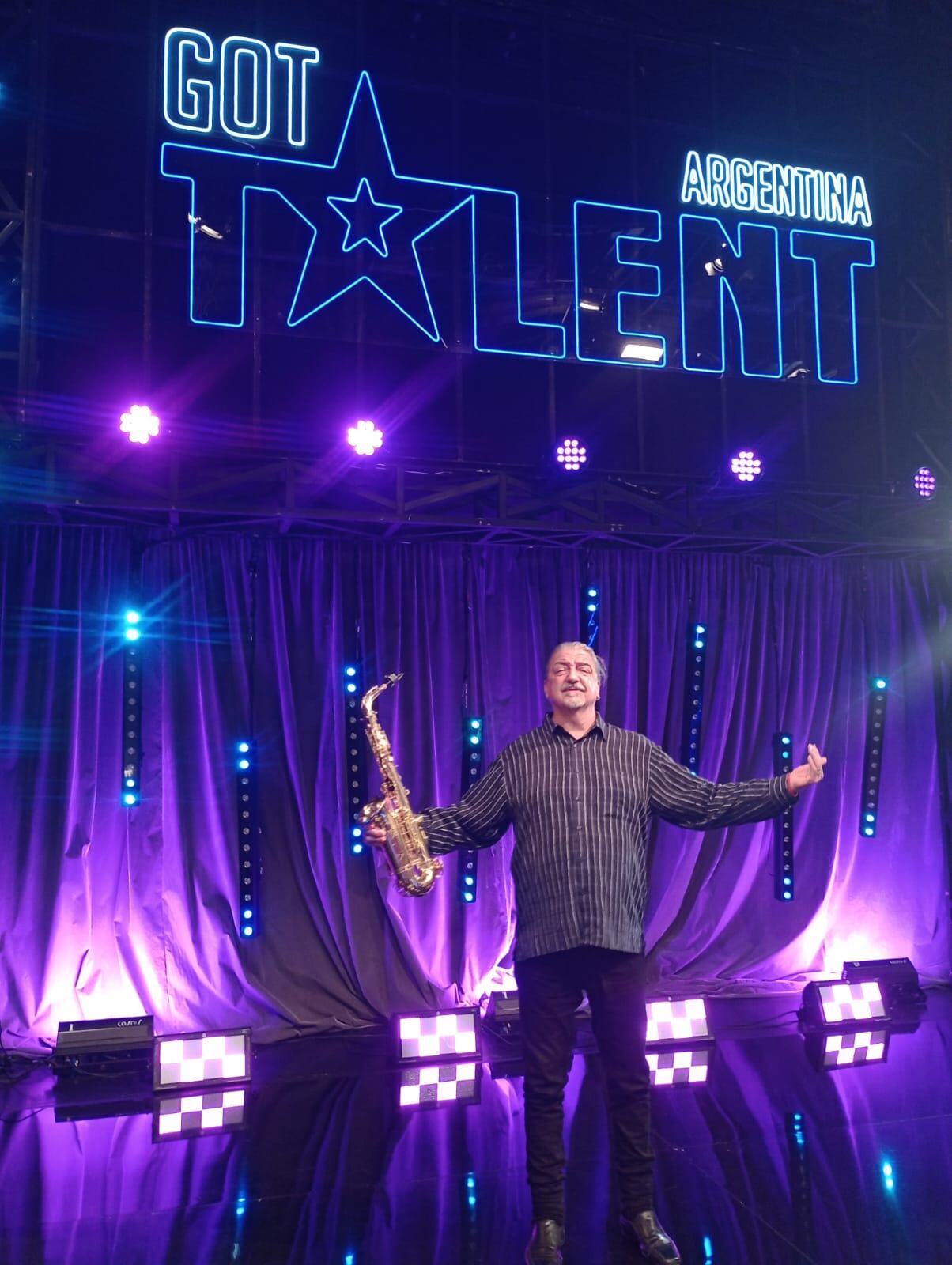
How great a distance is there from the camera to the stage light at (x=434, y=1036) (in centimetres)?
536

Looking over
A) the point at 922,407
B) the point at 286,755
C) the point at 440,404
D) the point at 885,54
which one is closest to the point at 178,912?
the point at 286,755

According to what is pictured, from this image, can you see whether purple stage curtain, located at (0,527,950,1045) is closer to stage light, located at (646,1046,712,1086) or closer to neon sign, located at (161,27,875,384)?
stage light, located at (646,1046,712,1086)

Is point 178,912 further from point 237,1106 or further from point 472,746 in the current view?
point 472,746

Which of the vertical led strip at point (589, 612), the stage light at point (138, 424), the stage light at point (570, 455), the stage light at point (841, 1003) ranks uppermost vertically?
the stage light at point (570, 455)

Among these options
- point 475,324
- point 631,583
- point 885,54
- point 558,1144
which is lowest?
point 558,1144

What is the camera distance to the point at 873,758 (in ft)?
24.0

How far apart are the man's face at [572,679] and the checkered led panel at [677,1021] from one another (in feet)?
9.88

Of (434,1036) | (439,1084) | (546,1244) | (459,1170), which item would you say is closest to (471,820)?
(546,1244)

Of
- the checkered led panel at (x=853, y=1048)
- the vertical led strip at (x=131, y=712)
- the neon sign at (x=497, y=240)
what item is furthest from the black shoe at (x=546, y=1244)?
the neon sign at (x=497, y=240)

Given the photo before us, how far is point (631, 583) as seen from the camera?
23.6 ft

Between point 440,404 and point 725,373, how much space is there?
2.15 m

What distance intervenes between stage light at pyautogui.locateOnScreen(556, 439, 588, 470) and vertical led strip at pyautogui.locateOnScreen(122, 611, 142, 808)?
2.78 meters

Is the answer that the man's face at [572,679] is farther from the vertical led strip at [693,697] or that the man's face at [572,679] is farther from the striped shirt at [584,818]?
the vertical led strip at [693,697]

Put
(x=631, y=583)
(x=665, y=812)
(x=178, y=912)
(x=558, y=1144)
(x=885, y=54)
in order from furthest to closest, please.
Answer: (x=885, y=54) < (x=631, y=583) < (x=178, y=912) < (x=665, y=812) < (x=558, y=1144)
